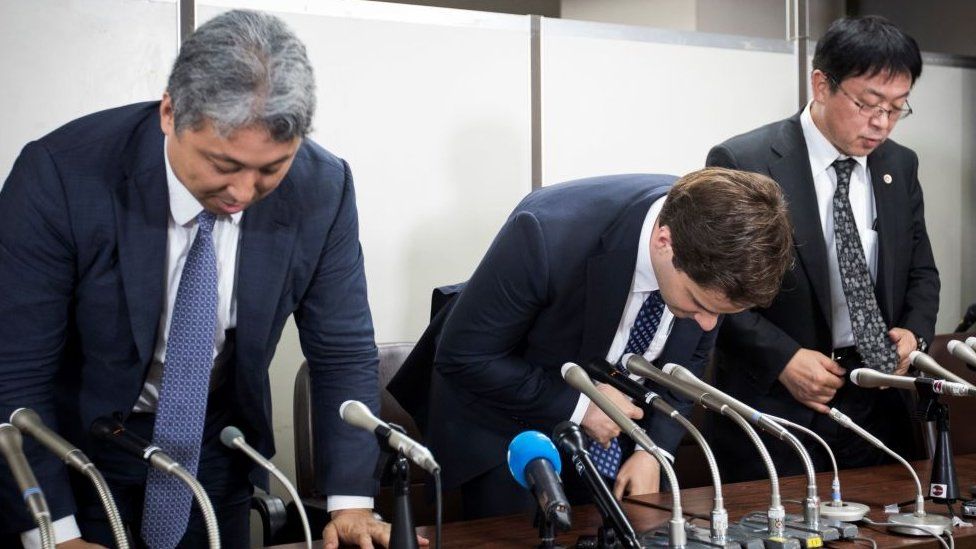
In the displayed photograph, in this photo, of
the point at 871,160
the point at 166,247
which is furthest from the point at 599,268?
the point at 871,160

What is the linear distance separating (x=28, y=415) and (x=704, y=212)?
1133mm

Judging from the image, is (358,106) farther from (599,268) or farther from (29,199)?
(29,199)

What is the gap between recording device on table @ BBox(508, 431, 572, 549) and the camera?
157 centimetres

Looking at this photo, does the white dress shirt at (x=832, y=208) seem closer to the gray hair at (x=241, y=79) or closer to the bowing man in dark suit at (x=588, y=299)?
the bowing man in dark suit at (x=588, y=299)

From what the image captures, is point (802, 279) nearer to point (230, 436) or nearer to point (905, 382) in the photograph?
point (905, 382)

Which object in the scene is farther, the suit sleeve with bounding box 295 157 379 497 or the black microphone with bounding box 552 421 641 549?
the suit sleeve with bounding box 295 157 379 497

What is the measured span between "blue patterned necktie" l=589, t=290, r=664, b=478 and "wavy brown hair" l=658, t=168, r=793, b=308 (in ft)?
0.88

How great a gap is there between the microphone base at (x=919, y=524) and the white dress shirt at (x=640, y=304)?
1.78ft

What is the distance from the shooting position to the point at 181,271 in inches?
72.6

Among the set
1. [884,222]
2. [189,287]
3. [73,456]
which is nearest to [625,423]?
[189,287]

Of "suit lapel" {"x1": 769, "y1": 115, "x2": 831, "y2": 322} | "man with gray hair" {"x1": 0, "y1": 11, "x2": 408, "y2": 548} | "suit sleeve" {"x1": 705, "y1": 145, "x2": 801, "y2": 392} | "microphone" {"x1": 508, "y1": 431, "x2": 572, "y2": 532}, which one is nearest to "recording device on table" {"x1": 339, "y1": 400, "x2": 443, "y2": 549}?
"microphone" {"x1": 508, "y1": 431, "x2": 572, "y2": 532}

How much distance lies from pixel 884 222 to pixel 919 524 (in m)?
1.12

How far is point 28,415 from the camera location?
1507mm

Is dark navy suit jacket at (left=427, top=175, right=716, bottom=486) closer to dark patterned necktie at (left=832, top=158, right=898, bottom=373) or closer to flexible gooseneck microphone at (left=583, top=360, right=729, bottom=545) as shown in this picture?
flexible gooseneck microphone at (left=583, top=360, right=729, bottom=545)
